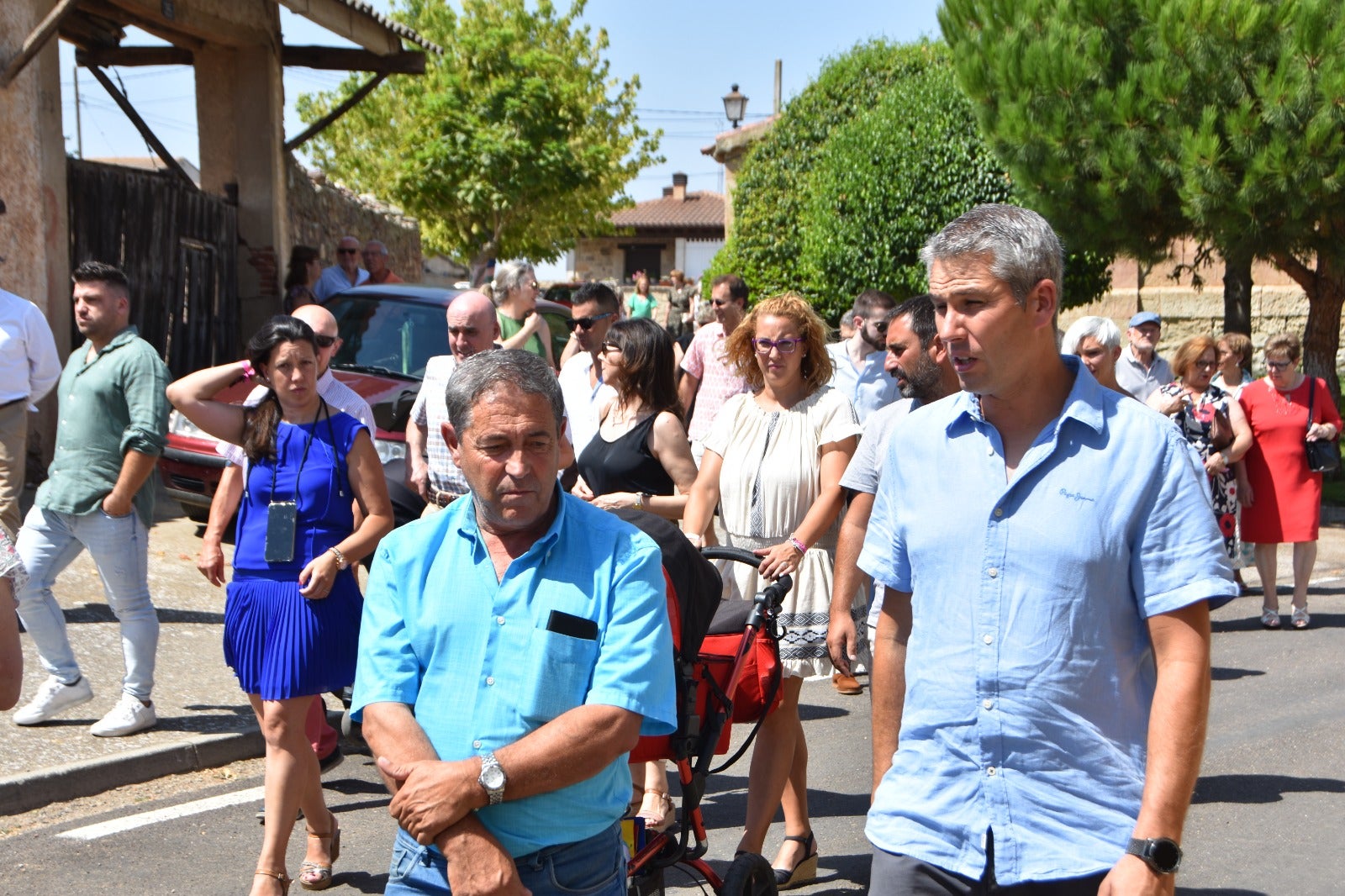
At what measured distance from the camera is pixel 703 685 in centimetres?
426

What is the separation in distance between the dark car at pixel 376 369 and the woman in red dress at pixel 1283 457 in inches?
236

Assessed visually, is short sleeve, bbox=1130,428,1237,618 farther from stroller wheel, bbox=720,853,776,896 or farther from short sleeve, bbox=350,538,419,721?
stroller wheel, bbox=720,853,776,896

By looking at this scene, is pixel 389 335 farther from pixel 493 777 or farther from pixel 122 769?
pixel 493 777

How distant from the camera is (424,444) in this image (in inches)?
255

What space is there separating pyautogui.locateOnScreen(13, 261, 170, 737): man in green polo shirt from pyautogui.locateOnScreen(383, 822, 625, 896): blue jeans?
156 inches

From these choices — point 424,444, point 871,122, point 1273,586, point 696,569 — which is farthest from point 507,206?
point 696,569

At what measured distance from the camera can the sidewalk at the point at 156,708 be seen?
5980mm

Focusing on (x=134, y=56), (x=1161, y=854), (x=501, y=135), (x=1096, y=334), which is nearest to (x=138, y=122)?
(x=134, y=56)

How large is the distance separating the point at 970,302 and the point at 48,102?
10758 millimetres

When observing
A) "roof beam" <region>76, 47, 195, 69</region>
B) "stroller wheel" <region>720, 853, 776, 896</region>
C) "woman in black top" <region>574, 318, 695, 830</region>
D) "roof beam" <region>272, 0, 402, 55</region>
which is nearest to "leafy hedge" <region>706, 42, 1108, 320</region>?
"roof beam" <region>272, 0, 402, 55</region>

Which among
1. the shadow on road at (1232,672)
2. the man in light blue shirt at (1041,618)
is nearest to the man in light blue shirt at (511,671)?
the man in light blue shirt at (1041,618)

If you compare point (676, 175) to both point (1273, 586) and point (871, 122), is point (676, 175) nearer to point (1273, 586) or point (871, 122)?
point (871, 122)

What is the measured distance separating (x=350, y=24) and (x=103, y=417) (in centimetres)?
897

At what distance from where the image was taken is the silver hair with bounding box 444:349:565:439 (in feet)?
10.0
